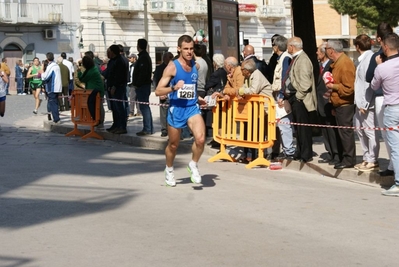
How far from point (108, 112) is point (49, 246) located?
62.6ft

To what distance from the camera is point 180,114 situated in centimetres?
1155

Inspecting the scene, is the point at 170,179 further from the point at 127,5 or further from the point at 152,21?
the point at 152,21

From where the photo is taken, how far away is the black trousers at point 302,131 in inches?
535

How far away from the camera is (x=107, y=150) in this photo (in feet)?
55.3

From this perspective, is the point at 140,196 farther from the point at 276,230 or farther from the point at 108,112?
the point at 108,112

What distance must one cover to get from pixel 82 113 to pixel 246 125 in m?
6.43

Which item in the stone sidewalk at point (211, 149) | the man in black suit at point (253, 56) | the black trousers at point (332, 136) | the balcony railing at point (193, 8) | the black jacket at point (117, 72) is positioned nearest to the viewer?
→ the stone sidewalk at point (211, 149)

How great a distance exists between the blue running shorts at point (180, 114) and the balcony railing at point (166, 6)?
162 feet

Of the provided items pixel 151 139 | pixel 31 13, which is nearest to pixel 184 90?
pixel 151 139

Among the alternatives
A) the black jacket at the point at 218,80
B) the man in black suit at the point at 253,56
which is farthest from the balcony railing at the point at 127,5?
the black jacket at the point at 218,80

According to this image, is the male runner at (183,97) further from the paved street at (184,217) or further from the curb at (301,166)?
the curb at (301,166)

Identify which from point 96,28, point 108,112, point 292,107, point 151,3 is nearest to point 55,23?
point 96,28

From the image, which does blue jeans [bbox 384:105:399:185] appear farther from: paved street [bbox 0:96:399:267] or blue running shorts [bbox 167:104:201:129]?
blue running shorts [bbox 167:104:201:129]

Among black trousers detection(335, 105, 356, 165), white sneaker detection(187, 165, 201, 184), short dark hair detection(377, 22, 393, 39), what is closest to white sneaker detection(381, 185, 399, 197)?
black trousers detection(335, 105, 356, 165)
